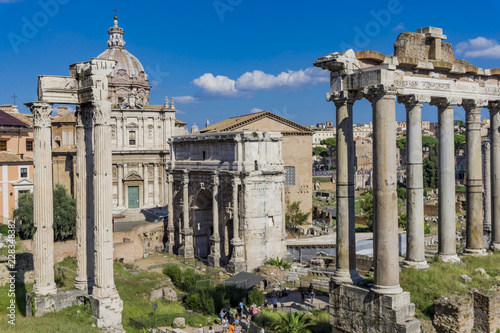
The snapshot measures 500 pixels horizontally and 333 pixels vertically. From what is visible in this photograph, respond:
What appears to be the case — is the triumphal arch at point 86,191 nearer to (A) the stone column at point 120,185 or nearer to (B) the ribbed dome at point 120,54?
(A) the stone column at point 120,185

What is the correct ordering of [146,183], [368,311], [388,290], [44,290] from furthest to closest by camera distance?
[146,183]
[44,290]
[368,311]
[388,290]

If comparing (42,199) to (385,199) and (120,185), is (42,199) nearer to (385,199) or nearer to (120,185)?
(385,199)

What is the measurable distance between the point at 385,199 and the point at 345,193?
147cm

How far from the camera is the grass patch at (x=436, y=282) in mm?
13705

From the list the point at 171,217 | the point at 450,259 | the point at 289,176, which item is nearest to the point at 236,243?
the point at 171,217

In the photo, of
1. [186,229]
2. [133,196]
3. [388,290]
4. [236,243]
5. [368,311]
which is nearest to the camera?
[388,290]

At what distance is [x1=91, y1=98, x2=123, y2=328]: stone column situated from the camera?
1512 centimetres

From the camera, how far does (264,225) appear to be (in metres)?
33.3

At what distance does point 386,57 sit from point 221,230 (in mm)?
22066

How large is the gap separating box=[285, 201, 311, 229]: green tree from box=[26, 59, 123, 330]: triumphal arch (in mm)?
35682

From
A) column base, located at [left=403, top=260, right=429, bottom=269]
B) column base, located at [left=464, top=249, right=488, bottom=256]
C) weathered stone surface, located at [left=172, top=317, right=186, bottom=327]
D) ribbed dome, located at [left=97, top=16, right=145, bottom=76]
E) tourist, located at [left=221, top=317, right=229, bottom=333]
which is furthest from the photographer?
ribbed dome, located at [left=97, top=16, right=145, bottom=76]

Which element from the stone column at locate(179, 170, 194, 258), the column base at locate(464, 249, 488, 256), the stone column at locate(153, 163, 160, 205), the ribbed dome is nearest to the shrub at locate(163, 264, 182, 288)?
the stone column at locate(179, 170, 194, 258)

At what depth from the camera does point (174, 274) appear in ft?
92.8

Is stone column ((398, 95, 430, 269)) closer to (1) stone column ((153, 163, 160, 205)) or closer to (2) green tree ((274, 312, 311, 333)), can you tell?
(2) green tree ((274, 312, 311, 333))
